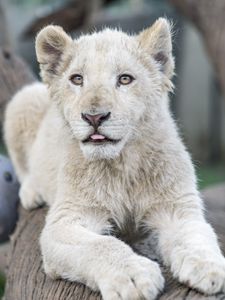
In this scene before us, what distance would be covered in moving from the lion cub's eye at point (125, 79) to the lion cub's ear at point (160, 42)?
0.32 metres

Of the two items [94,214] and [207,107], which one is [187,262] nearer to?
[94,214]

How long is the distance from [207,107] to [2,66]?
359 inches

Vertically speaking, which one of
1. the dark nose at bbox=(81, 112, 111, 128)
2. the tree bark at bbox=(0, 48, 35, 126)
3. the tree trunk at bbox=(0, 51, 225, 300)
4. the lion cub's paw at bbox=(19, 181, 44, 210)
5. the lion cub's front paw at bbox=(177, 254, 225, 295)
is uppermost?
the dark nose at bbox=(81, 112, 111, 128)

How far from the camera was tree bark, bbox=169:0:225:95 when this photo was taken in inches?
340

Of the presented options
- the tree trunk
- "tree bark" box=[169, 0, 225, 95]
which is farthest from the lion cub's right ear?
"tree bark" box=[169, 0, 225, 95]

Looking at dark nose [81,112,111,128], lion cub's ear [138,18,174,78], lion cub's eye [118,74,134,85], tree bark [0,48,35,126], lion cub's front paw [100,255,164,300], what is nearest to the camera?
lion cub's front paw [100,255,164,300]

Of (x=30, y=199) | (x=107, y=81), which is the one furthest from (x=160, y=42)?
(x=30, y=199)

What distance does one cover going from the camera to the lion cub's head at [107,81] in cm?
409

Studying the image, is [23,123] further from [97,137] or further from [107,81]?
[97,137]

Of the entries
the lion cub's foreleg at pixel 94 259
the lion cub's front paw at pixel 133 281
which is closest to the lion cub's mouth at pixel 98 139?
the lion cub's foreleg at pixel 94 259

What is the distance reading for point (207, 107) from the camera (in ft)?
52.0

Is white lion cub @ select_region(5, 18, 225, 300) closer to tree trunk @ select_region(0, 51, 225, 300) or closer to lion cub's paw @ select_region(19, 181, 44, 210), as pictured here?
tree trunk @ select_region(0, 51, 225, 300)

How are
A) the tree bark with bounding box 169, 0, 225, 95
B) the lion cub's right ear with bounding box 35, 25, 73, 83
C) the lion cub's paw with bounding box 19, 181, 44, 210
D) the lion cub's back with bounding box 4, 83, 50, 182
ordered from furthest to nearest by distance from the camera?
the tree bark with bounding box 169, 0, 225, 95 → the lion cub's back with bounding box 4, 83, 50, 182 → the lion cub's paw with bounding box 19, 181, 44, 210 → the lion cub's right ear with bounding box 35, 25, 73, 83

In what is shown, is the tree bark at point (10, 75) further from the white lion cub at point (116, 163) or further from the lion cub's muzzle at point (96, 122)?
the lion cub's muzzle at point (96, 122)
